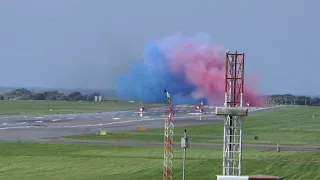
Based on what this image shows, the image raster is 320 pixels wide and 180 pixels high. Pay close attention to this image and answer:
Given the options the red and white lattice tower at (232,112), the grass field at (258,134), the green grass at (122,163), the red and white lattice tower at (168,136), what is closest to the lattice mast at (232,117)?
the red and white lattice tower at (232,112)

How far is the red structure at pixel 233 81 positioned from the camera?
3947 cm

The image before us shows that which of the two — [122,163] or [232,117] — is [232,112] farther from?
[122,163]

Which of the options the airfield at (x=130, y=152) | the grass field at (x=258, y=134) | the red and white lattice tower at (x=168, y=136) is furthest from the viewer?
the grass field at (x=258, y=134)

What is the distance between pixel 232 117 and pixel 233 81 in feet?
6.88

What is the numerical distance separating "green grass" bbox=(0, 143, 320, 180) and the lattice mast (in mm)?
24241

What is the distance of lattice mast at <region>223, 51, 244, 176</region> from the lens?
38844 millimetres

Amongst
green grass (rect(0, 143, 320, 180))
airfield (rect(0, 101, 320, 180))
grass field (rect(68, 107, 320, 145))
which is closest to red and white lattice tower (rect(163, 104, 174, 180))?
airfield (rect(0, 101, 320, 180))

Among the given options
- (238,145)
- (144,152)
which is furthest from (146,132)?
(238,145)

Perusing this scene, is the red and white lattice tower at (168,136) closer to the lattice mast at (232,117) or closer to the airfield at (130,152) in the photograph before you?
the airfield at (130,152)

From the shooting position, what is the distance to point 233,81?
39844mm

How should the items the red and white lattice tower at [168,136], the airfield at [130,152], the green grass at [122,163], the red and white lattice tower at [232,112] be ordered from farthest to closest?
the airfield at [130,152] < the green grass at [122,163] < the red and white lattice tower at [168,136] < the red and white lattice tower at [232,112]

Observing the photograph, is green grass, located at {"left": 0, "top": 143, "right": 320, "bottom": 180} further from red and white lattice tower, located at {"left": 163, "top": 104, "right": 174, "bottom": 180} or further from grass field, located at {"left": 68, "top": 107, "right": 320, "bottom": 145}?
grass field, located at {"left": 68, "top": 107, "right": 320, "bottom": 145}

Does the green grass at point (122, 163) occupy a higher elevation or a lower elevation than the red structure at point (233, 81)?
lower

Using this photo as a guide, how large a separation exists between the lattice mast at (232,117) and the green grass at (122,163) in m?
24.2
